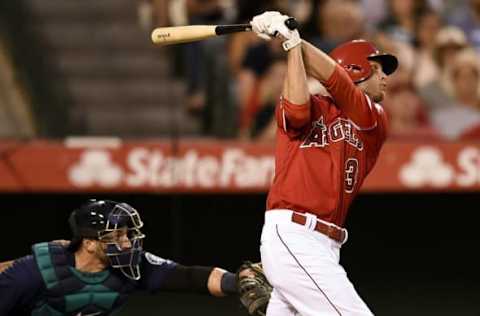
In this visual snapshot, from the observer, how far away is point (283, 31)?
387 centimetres

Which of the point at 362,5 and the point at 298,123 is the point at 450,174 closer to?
the point at 362,5

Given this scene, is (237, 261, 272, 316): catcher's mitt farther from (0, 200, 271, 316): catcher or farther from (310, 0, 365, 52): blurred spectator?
(310, 0, 365, 52): blurred spectator

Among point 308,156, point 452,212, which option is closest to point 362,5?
point 452,212

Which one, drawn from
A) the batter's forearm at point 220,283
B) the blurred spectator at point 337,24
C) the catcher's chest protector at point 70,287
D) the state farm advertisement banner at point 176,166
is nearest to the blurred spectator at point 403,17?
the blurred spectator at point 337,24

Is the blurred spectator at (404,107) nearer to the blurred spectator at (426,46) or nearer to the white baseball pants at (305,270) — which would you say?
the blurred spectator at (426,46)

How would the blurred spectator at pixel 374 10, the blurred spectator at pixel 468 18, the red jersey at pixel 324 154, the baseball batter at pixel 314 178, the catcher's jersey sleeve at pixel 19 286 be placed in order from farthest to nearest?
the blurred spectator at pixel 374 10 < the blurred spectator at pixel 468 18 < the catcher's jersey sleeve at pixel 19 286 < the red jersey at pixel 324 154 < the baseball batter at pixel 314 178

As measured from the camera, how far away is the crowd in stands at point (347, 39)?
762 cm

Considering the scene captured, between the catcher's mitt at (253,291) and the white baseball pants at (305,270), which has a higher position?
the white baseball pants at (305,270)

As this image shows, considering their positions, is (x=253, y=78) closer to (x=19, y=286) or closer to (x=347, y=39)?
(x=347, y=39)

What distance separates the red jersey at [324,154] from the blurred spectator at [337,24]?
3.67 metres

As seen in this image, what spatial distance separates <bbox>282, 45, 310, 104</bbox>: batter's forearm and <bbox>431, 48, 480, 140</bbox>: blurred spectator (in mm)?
3876

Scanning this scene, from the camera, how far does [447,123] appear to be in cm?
778

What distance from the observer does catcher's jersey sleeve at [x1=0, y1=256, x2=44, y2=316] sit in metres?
4.20

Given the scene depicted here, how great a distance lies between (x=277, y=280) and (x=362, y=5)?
189 inches
